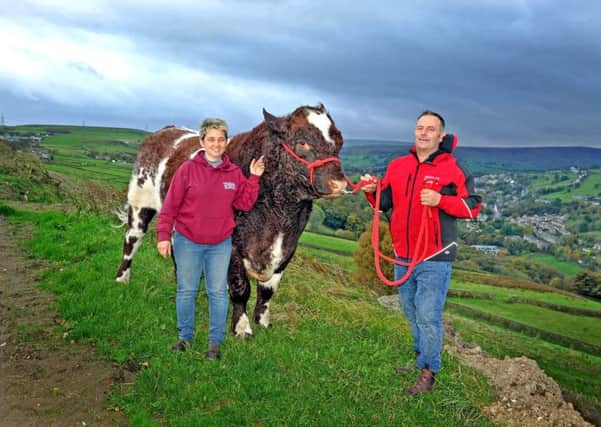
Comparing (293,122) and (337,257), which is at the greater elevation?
(293,122)

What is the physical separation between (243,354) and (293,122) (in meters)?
2.94

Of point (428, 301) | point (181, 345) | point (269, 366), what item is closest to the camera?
point (428, 301)

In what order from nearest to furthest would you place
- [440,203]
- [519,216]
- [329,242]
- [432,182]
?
[440,203], [432,182], [329,242], [519,216]

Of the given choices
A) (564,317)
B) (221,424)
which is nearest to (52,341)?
(221,424)

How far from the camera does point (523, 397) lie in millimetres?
5551

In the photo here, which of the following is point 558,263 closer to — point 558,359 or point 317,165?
point 558,359

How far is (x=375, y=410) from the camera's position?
5074 millimetres

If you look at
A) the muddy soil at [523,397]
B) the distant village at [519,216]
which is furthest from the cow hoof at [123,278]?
the distant village at [519,216]

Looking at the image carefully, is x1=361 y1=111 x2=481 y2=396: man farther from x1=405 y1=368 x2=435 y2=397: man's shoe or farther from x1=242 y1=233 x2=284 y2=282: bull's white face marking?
x1=242 y1=233 x2=284 y2=282: bull's white face marking

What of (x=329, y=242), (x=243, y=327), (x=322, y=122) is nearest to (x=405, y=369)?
(x=243, y=327)

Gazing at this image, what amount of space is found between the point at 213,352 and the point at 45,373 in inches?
73.8

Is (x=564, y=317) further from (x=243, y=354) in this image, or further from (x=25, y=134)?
(x=25, y=134)

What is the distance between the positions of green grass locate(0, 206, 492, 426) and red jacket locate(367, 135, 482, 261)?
5.24 feet

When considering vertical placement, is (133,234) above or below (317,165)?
below
